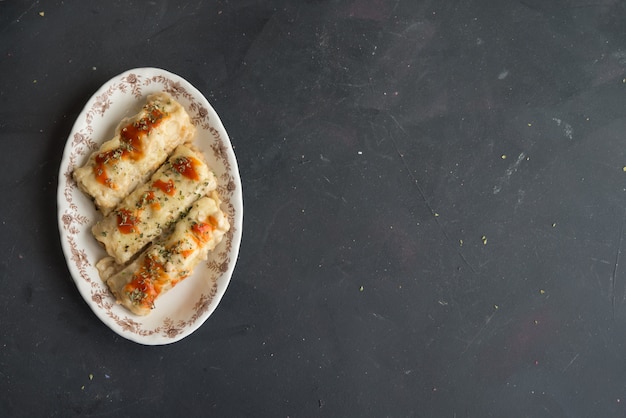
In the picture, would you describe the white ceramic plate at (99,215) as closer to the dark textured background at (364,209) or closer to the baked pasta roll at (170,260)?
the baked pasta roll at (170,260)

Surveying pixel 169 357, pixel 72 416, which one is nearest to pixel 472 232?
pixel 169 357

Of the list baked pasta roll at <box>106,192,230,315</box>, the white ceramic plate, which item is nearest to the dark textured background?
the white ceramic plate

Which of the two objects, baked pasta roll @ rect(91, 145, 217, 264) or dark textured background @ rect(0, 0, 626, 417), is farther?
dark textured background @ rect(0, 0, 626, 417)

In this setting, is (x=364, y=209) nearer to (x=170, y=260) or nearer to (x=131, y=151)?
(x=170, y=260)

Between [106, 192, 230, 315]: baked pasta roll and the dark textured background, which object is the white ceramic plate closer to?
[106, 192, 230, 315]: baked pasta roll

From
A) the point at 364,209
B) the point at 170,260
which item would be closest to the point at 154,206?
the point at 170,260
